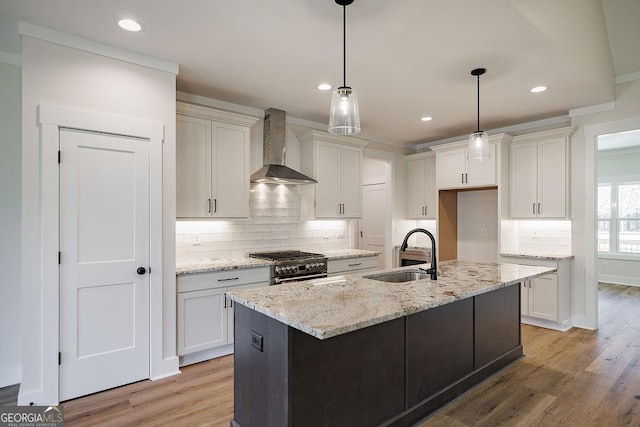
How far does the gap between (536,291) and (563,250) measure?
0.78 metres

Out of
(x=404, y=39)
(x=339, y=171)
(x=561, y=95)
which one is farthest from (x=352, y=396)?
(x=561, y=95)

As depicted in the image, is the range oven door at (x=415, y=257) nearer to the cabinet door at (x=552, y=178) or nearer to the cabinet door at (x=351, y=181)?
the cabinet door at (x=351, y=181)

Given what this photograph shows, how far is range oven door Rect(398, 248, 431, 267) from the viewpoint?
18.4 ft

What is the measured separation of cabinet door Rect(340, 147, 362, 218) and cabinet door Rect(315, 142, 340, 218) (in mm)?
94

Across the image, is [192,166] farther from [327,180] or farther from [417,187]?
[417,187]

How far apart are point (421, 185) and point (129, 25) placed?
4.86 m

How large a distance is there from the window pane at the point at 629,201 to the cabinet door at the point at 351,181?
5.95 meters

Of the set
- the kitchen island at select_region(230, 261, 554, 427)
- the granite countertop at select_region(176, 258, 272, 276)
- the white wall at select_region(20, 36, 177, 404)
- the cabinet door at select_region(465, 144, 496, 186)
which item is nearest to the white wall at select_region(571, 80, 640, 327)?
the cabinet door at select_region(465, 144, 496, 186)

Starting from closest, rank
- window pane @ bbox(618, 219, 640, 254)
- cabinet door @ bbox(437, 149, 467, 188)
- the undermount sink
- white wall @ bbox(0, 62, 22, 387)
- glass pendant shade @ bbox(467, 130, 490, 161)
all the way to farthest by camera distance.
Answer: the undermount sink
white wall @ bbox(0, 62, 22, 387)
glass pendant shade @ bbox(467, 130, 490, 161)
cabinet door @ bbox(437, 149, 467, 188)
window pane @ bbox(618, 219, 640, 254)

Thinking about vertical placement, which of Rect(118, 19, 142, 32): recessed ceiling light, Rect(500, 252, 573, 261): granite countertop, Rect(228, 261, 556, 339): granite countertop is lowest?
Rect(500, 252, 573, 261): granite countertop

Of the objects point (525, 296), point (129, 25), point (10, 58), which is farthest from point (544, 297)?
point (10, 58)

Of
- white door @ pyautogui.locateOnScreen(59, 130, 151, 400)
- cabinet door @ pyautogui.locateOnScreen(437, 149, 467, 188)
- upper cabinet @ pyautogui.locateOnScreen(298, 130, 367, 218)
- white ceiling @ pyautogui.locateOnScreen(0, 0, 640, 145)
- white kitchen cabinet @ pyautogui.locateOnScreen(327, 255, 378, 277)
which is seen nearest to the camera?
white ceiling @ pyautogui.locateOnScreen(0, 0, 640, 145)

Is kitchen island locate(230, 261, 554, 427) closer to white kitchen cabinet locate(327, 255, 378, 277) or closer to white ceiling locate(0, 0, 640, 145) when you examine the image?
white kitchen cabinet locate(327, 255, 378, 277)

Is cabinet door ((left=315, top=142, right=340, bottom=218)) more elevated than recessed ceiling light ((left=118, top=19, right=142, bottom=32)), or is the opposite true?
recessed ceiling light ((left=118, top=19, right=142, bottom=32))
